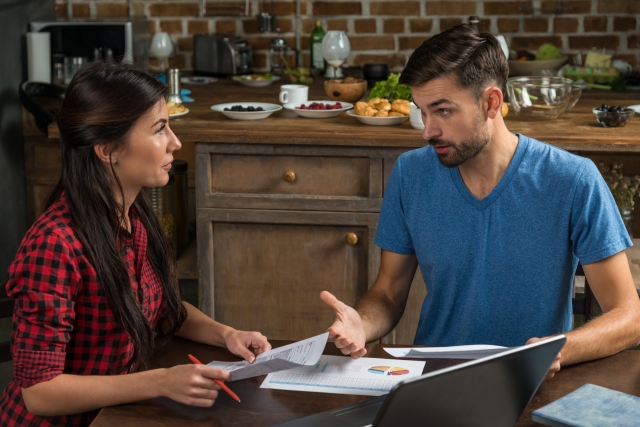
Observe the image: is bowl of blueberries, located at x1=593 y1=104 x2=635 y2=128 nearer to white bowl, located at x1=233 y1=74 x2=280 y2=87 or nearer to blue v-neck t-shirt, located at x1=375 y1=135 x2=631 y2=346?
blue v-neck t-shirt, located at x1=375 y1=135 x2=631 y2=346

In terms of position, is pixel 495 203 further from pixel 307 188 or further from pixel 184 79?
pixel 184 79

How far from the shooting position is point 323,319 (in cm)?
304

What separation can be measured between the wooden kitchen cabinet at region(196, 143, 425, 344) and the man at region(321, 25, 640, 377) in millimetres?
982

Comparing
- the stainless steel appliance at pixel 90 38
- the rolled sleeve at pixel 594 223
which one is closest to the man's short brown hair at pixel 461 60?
the rolled sleeve at pixel 594 223

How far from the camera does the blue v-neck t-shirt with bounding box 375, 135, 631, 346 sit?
175 centimetres

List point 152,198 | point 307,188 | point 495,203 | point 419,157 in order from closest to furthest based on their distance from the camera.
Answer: point 495,203 → point 419,157 → point 307,188 → point 152,198

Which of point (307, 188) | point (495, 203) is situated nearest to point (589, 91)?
point (307, 188)

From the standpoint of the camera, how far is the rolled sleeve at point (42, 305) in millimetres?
1436

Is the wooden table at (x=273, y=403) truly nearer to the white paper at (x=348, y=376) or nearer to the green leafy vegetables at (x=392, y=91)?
the white paper at (x=348, y=376)

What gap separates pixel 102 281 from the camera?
5.06 feet

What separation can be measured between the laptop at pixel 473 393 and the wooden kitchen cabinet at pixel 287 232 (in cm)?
164

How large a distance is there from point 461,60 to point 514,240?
0.39 metres

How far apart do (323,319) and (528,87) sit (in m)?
1.09

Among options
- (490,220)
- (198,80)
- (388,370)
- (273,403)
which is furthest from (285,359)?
(198,80)
